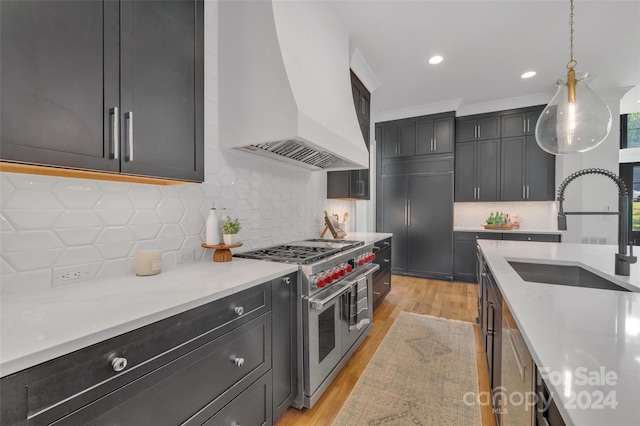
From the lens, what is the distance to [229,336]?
1222 millimetres

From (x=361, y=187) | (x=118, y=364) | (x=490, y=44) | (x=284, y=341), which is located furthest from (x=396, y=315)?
(x=490, y=44)

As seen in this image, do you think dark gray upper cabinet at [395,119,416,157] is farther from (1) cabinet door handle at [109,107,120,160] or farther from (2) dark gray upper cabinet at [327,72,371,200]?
(1) cabinet door handle at [109,107,120,160]

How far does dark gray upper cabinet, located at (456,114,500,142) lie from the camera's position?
459cm

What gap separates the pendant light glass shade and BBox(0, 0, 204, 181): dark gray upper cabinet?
2.36m

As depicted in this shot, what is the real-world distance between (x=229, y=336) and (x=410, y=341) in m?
1.97

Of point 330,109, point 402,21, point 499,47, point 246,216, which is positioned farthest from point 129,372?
point 499,47

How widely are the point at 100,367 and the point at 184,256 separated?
3.23 ft

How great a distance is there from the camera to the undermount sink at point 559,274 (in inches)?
65.2

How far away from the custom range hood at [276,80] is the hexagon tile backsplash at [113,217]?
31 cm

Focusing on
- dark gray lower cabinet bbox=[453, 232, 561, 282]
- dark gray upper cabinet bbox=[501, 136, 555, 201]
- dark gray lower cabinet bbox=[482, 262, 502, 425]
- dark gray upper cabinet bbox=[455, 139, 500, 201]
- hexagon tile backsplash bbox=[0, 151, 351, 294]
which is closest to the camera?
hexagon tile backsplash bbox=[0, 151, 351, 294]

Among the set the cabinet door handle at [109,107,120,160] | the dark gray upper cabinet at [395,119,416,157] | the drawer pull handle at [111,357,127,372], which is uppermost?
the dark gray upper cabinet at [395,119,416,157]

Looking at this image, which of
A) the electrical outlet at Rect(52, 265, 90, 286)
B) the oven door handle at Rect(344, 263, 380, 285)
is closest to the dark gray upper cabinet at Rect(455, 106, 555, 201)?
the oven door handle at Rect(344, 263, 380, 285)

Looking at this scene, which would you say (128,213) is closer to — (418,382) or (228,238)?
(228,238)

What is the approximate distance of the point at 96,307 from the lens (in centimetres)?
94
